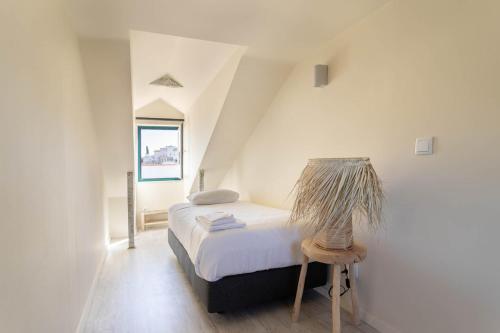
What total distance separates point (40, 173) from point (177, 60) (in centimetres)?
227

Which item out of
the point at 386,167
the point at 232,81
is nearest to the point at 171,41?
the point at 232,81

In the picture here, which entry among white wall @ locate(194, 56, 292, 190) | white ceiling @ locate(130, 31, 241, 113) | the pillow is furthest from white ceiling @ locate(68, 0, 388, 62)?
the pillow

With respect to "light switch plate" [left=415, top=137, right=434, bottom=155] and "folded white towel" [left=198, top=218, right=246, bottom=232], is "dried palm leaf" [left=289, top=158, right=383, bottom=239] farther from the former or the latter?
"folded white towel" [left=198, top=218, right=246, bottom=232]

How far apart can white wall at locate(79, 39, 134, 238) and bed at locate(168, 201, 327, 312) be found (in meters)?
1.46

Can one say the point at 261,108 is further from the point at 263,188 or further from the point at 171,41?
the point at 171,41

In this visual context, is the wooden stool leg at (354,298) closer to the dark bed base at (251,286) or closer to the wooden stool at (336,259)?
the wooden stool at (336,259)

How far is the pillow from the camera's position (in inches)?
137

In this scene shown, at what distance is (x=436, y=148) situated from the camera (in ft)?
5.28

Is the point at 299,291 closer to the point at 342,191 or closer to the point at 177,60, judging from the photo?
the point at 342,191

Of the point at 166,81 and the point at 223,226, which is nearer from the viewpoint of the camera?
the point at 223,226

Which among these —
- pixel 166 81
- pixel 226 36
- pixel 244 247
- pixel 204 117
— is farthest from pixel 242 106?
pixel 244 247

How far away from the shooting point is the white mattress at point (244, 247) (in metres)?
1.98

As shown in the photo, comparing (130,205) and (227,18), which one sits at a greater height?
(227,18)

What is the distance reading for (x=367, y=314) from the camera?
2.04 meters
